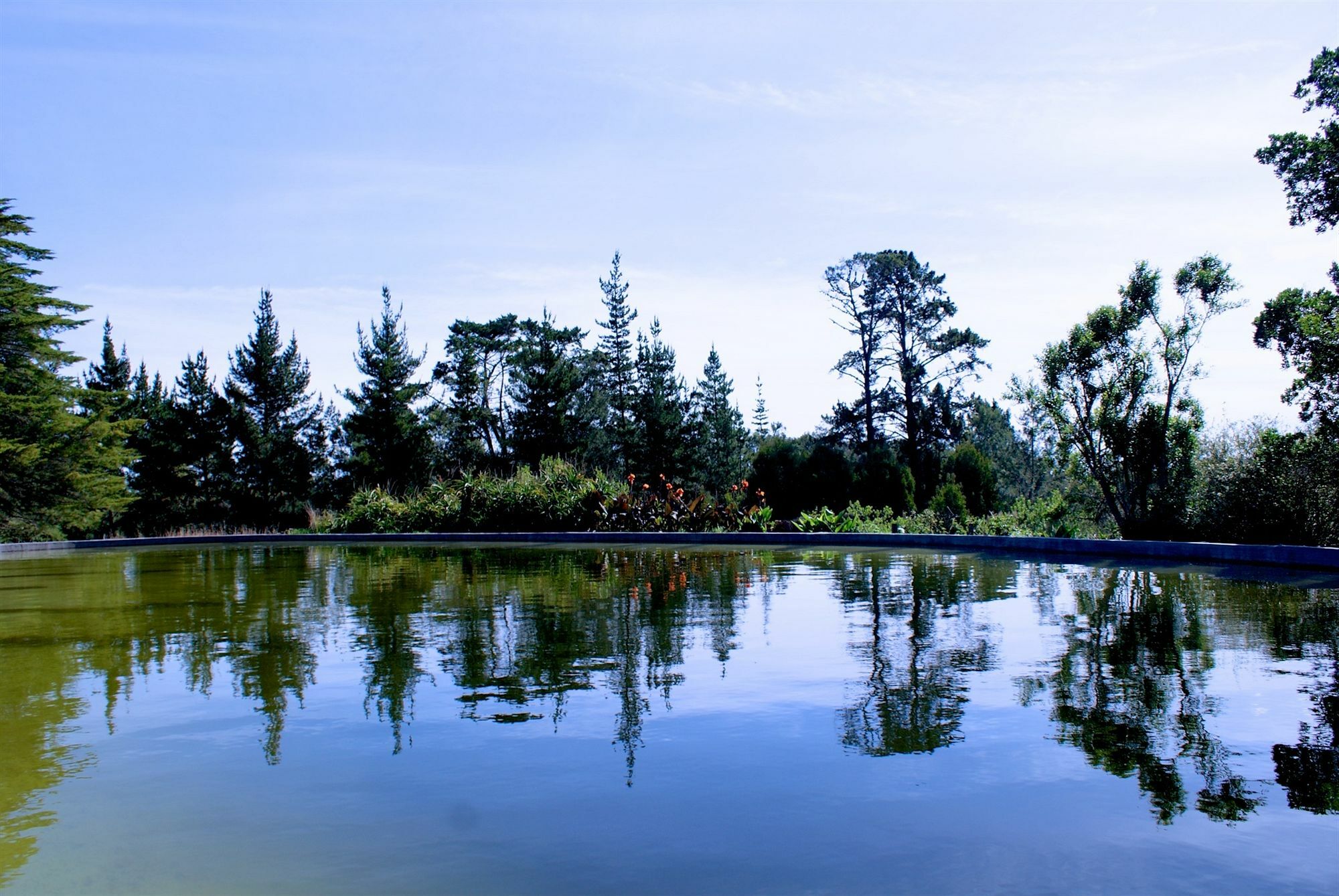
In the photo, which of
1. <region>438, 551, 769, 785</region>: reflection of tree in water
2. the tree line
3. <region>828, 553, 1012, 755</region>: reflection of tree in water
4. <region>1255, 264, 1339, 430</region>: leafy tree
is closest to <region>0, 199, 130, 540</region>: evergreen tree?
the tree line

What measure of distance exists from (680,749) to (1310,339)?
15523mm

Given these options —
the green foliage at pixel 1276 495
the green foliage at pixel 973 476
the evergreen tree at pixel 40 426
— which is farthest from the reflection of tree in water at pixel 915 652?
the evergreen tree at pixel 40 426

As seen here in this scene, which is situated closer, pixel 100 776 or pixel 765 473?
pixel 100 776

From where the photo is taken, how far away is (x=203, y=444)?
41.0 metres

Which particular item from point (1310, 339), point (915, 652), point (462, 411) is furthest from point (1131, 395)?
point (462, 411)

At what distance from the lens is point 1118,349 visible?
1909cm

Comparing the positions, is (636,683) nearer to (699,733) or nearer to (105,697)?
(699,733)

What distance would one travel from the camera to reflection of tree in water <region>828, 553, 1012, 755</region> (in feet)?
16.5

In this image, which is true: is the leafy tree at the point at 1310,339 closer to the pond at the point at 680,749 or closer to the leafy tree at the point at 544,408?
the pond at the point at 680,749

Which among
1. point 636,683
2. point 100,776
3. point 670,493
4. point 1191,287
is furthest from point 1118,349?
point 100,776

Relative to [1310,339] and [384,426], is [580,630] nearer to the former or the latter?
[1310,339]

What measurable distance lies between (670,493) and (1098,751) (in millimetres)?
18163

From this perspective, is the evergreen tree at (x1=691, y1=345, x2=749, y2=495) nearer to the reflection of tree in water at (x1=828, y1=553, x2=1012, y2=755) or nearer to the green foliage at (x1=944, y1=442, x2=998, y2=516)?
the green foliage at (x1=944, y1=442, x2=998, y2=516)

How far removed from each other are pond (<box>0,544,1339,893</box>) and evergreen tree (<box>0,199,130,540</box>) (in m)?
23.6
